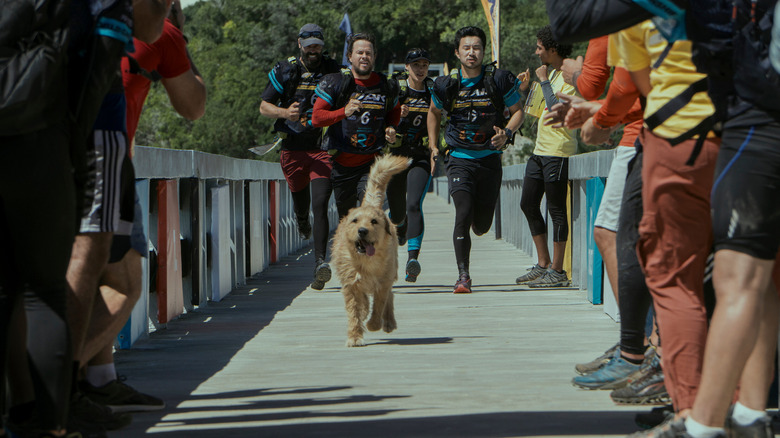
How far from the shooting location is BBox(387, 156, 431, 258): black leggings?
11836mm

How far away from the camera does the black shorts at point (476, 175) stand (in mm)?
11414

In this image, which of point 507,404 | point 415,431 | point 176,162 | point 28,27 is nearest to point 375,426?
point 415,431

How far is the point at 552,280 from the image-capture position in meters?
11.8

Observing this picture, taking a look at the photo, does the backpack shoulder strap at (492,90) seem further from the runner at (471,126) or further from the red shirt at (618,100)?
the red shirt at (618,100)

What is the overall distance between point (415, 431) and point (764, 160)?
5.40 ft

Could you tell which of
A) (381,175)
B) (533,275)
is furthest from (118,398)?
(533,275)

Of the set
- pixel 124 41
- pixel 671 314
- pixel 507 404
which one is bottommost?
pixel 507 404

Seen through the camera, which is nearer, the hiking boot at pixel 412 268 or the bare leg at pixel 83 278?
the bare leg at pixel 83 278

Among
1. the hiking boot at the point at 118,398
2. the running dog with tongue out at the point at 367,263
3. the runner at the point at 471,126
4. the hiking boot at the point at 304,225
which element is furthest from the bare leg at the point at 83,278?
the hiking boot at the point at 304,225

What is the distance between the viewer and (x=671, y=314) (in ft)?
14.6

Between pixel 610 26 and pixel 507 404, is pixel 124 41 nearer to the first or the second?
pixel 610 26

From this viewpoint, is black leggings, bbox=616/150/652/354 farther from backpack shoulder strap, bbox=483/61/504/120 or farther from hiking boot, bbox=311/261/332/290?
backpack shoulder strap, bbox=483/61/504/120

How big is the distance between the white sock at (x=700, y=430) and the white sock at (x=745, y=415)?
241 mm

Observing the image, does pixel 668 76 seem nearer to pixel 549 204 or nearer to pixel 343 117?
pixel 343 117
